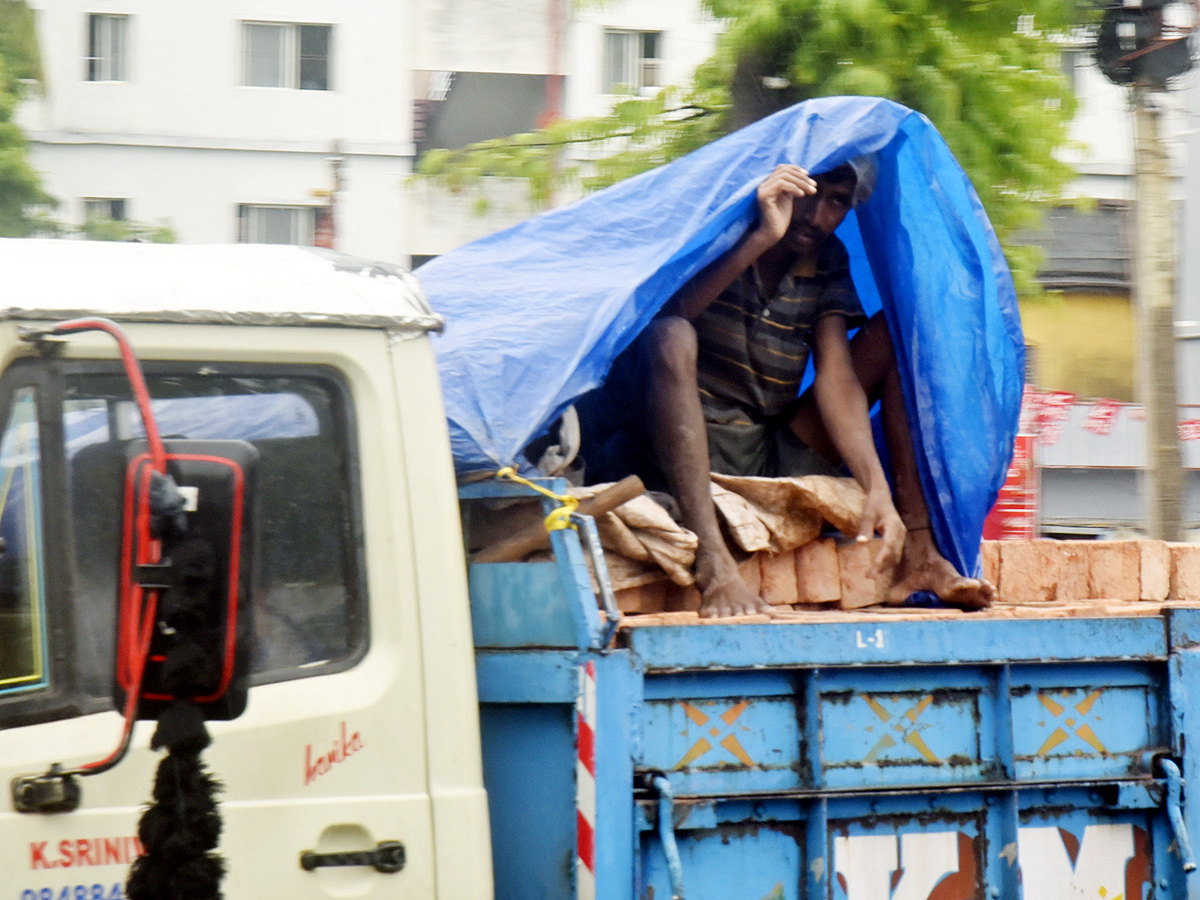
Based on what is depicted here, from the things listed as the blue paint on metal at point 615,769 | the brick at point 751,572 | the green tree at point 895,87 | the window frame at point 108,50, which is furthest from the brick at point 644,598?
the window frame at point 108,50

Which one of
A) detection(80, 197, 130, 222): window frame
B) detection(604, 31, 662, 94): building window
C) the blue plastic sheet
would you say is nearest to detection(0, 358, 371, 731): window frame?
the blue plastic sheet

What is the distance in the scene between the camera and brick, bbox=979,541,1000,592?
357 centimetres

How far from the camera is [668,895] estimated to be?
227 cm

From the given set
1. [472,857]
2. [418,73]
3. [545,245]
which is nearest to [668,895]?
[472,857]

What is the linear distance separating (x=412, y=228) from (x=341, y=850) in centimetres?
1285

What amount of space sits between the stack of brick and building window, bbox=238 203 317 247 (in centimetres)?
1199

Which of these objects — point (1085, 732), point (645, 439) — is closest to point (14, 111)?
point (645, 439)

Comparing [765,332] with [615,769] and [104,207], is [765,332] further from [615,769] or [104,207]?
[104,207]

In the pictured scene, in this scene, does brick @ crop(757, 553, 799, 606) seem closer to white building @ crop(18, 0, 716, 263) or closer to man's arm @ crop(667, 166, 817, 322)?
man's arm @ crop(667, 166, 817, 322)

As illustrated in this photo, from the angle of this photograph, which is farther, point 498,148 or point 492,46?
point 492,46

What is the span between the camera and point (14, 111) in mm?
11883

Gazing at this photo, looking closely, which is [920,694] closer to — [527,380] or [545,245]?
[527,380]

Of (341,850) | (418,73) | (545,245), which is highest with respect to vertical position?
(418,73)

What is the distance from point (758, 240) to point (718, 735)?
1.25 metres
